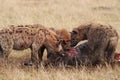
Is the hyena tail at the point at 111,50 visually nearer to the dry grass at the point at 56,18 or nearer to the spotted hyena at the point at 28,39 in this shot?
the dry grass at the point at 56,18

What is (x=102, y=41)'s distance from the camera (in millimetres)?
8555

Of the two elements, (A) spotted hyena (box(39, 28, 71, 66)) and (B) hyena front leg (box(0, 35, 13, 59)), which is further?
(A) spotted hyena (box(39, 28, 71, 66))

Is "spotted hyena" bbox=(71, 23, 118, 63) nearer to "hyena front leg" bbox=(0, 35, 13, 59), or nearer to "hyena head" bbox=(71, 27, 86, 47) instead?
"hyena head" bbox=(71, 27, 86, 47)

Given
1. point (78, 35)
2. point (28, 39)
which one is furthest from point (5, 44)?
point (78, 35)

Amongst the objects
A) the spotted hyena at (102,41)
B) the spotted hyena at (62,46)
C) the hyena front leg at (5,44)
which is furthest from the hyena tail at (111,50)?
the hyena front leg at (5,44)

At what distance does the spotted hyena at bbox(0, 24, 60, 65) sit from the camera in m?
8.34

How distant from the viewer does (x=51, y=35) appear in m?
8.80

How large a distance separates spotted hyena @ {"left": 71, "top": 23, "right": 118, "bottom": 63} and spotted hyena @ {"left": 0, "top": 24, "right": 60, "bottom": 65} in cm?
72

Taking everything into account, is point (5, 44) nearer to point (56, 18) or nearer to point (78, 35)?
point (78, 35)

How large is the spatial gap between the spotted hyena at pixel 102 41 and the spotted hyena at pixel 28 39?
0.72 metres

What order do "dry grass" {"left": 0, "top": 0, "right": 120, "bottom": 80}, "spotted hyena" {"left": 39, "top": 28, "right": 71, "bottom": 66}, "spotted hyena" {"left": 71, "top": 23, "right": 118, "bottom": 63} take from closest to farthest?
"dry grass" {"left": 0, "top": 0, "right": 120, "bottom": 80} < "spotted hyena" {"left": 71, "top": 23, "right": 118, "bottom": 63} < "spotted hyena" {"left": 39, "top": 28, "right": 71, "bottom": 66}

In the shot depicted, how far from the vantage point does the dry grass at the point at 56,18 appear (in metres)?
7.94

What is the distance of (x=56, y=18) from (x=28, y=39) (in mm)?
5685

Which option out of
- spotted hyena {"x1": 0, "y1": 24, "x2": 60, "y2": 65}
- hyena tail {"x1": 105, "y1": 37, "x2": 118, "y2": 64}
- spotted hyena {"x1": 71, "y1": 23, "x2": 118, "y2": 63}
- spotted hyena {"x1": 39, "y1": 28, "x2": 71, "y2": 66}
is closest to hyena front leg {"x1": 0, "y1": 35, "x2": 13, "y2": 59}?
spotted hyena {"x1": 0, "y1": 24, "x2": 60, "y2": 65}
